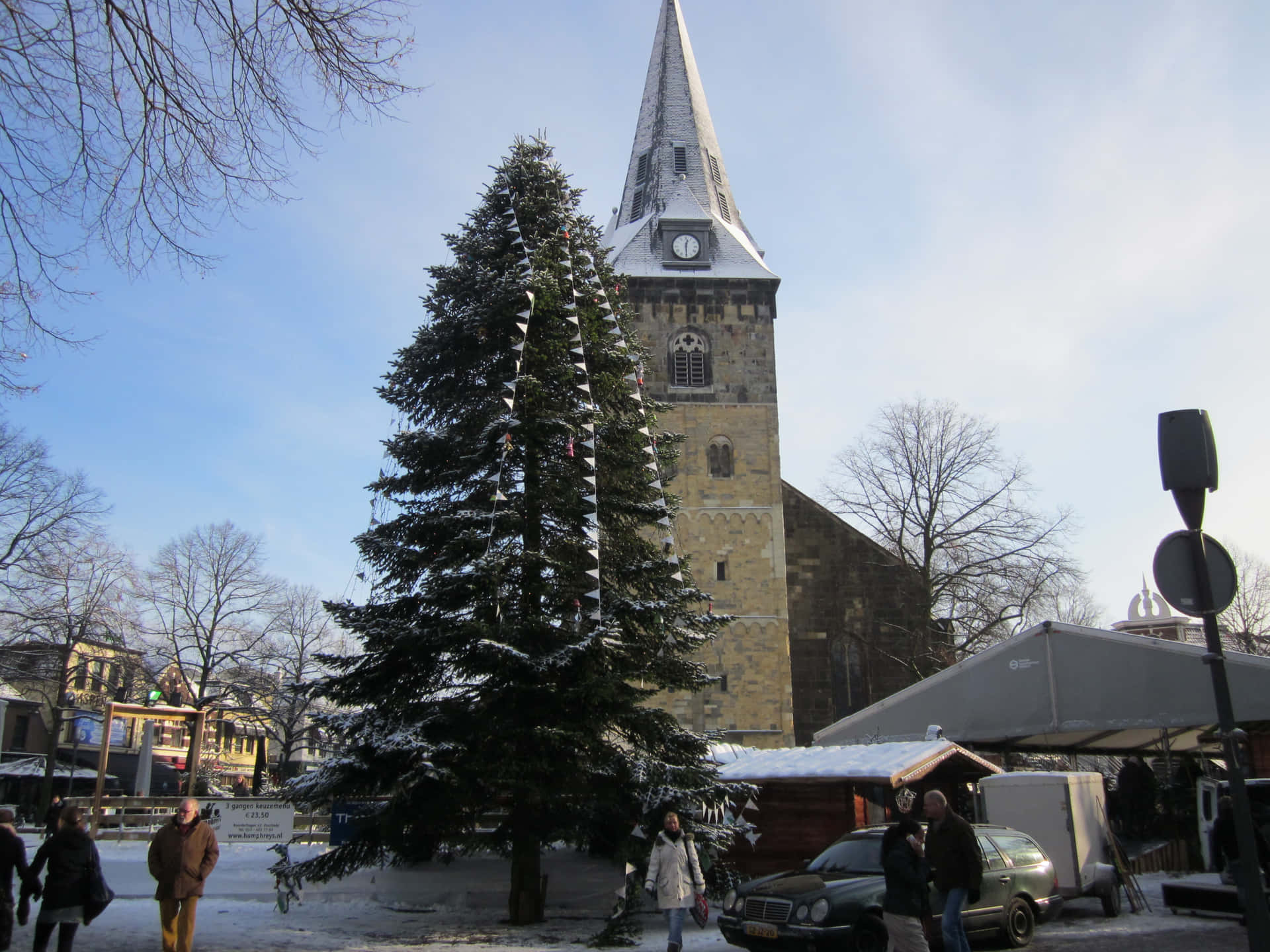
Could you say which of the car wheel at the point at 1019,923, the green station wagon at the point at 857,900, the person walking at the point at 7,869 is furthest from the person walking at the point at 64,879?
the car wheel at the point at 1019,923

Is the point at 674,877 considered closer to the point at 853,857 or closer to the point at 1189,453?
the point at 853,857

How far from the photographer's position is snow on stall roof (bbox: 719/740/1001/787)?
13.2 m

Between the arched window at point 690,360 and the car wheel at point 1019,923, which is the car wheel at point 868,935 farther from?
the arched window at point 690,360

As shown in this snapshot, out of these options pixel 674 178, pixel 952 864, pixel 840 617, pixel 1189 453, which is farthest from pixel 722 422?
pixel 1189 453

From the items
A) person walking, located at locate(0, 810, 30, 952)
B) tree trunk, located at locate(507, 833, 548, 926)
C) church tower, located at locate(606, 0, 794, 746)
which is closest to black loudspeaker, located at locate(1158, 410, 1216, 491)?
person walking, located at locate(0, 810, 30, 952)

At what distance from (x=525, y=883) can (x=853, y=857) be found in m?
4.06

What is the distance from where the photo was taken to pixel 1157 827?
751 inches

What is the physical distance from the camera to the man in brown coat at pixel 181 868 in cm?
847

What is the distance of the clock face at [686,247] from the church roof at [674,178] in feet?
1.86

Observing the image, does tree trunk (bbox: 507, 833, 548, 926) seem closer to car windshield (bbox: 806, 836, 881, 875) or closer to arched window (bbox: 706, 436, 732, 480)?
car windshield (bbox: 806, 836, 881, 875)

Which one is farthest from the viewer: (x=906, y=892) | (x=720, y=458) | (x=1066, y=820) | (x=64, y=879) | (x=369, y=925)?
(x=720, y=458)

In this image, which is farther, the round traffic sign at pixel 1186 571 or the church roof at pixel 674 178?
the church roof at pixel 674 178

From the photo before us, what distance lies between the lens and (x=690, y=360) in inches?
1282

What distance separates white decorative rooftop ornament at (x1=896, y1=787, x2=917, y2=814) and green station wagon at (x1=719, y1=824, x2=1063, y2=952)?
9.01ft
